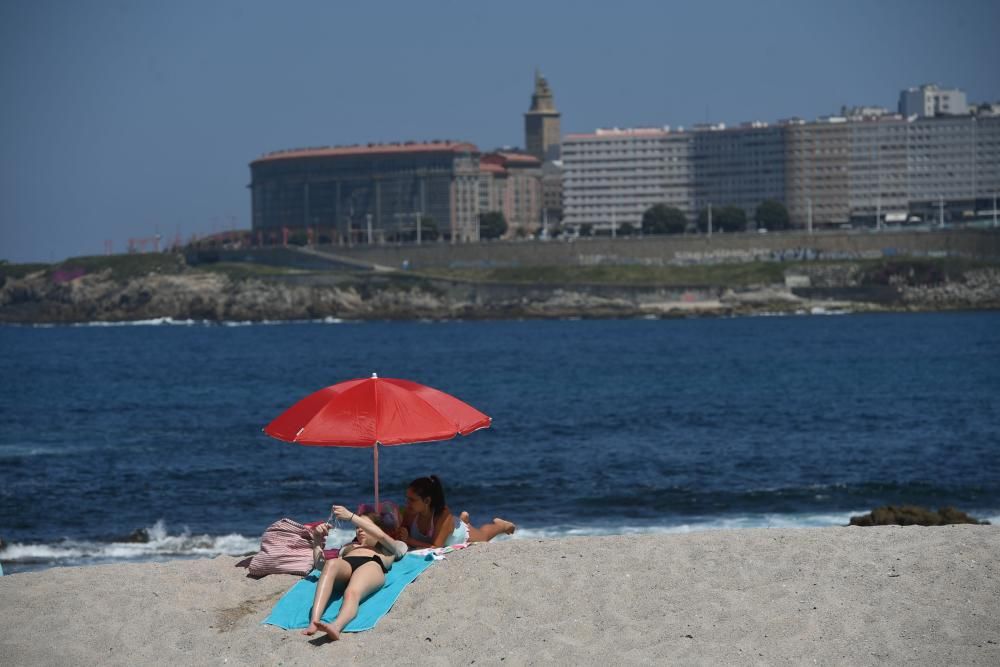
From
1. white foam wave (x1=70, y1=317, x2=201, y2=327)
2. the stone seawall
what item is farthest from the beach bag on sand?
white foam wave (x1=70, y1=317, x2=201, y2=327)

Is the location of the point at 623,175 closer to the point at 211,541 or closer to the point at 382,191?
the point at 382,191

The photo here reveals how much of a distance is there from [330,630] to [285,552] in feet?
5.52

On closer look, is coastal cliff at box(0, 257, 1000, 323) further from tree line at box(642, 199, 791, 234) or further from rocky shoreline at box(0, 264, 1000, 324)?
tree line at box(642, 199, 791, 234)

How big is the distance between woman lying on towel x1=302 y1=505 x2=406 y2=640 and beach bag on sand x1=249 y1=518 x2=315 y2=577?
0.73 metres

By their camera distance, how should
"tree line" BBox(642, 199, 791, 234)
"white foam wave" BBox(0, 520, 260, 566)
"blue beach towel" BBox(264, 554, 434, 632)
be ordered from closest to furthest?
1. "blue beach towel" BBox(264, 554, 434, 632)
2. "white foam wave" BBox(0, 520, 260, 566)
3. "tree line" BBox(642, 199, 791, 234)

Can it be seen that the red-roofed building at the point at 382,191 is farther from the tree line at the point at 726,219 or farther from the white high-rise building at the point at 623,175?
the tree line at the point at 726,219

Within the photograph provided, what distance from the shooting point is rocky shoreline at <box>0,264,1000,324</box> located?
4850 inches

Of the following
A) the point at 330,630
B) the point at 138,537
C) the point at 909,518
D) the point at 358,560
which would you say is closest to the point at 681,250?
the point at 138,537

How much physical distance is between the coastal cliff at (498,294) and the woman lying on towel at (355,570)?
112m

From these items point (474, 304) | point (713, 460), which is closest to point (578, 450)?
point (713, 460)

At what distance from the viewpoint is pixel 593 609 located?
441 inches

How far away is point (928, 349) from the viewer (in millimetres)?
72500

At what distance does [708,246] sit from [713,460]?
110808mm

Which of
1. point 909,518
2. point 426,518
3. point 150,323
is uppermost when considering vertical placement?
point 426,518
